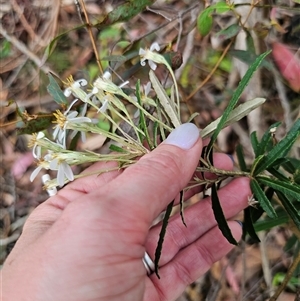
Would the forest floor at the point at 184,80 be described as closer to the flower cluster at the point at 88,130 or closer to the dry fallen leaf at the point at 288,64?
the dry fallen leaf at the point at 288,64

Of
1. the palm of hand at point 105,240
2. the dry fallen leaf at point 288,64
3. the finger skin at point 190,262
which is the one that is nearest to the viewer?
the palm of hand at point 105,240

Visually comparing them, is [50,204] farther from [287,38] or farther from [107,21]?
[287,38]

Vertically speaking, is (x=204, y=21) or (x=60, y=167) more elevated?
(x=204, y=21)

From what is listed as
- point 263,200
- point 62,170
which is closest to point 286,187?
point 263,200

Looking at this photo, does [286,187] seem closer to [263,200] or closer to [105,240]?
[263,200]

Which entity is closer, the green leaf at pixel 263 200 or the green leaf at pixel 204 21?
the green leaf at pixel 263 200

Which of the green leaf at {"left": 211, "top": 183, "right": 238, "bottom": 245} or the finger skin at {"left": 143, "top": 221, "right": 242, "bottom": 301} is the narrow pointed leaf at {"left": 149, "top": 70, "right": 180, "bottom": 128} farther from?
the finger skin at {"left": 143, "top": 221, "right": 242, "bottom": 301}

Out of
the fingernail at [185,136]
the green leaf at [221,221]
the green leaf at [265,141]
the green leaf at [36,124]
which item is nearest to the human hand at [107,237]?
the fingernail at [185,136]
